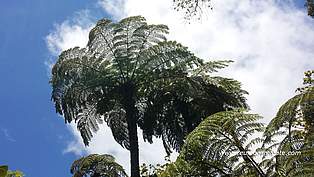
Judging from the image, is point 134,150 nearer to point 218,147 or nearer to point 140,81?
point 140,81

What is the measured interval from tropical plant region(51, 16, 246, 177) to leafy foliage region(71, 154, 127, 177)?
1.18 m

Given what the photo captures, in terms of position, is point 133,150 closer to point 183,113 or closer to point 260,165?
point 183,113

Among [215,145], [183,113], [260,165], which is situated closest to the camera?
[260,165]

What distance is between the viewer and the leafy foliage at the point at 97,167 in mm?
14008

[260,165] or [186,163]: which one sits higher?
[186,163]

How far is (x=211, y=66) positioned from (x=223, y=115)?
29.9 feet

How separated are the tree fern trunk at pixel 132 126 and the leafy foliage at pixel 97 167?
64 centimetres

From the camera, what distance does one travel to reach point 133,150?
13.9 meters

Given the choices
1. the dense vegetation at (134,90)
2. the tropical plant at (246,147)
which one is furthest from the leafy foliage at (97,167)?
the tropical plant at (246,147)

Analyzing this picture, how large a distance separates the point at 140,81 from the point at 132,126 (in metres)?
1.52

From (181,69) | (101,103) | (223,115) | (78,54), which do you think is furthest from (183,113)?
(223,115)

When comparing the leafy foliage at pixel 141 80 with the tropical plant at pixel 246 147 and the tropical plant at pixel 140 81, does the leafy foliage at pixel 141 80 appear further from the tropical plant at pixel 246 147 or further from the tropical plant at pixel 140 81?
the tropical plant at pixel 246 147

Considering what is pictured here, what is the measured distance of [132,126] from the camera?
564 inches

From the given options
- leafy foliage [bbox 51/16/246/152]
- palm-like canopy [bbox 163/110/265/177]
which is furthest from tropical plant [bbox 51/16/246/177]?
palm-like canopy [bbox 163/110/265/177]
